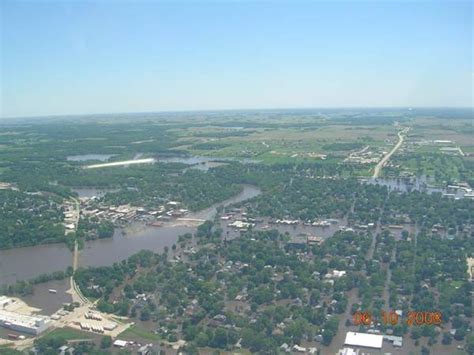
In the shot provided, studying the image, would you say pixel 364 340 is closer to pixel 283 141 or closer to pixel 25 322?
pixel 25 322

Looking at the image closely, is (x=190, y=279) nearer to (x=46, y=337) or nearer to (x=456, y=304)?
(x=46, y=337)

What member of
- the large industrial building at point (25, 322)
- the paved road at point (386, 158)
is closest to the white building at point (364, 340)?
the large industrial building at point (25, 322)

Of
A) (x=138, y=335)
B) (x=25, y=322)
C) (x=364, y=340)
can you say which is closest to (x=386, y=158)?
(x=364, y=340)

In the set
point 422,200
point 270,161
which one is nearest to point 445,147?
point 270,161

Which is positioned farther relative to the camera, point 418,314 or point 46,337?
point 418,314

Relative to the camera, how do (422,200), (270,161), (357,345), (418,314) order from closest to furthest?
(357,345) < (418,314) < (422,200) < (270,161)

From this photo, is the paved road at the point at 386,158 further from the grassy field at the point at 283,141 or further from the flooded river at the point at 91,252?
the flooded river at the point at 91,252
